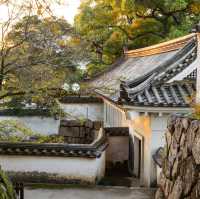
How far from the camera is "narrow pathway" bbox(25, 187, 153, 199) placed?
11562mm

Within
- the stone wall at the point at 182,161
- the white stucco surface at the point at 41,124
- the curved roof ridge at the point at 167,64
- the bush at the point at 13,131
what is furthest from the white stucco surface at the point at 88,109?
the stone wall at the point at 182,161

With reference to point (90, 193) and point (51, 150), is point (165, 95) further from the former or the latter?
point (51, 150)

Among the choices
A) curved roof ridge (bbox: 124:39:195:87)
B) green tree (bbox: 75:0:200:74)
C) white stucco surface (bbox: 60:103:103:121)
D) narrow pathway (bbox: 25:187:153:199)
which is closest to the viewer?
narrow pathway (bbox: 25:187:153:199)

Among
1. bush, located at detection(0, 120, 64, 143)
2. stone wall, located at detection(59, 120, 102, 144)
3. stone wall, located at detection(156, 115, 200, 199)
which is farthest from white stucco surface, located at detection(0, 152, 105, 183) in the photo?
stone wall, located at detection(59, 120, 102, 144)

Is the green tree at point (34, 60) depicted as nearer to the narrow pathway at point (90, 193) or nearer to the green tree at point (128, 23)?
the narrow pathway at point (90, 193)

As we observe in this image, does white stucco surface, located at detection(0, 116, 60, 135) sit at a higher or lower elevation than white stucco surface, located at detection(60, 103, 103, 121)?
lower

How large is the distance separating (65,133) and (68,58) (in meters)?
11.7

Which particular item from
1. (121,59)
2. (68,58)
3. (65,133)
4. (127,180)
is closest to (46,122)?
(65,133)

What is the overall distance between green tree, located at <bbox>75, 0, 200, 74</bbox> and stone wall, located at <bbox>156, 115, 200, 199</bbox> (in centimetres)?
1951

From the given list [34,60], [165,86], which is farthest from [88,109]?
[34,60]

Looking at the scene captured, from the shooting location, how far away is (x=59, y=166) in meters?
12.8

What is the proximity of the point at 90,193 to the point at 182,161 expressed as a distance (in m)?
5.64

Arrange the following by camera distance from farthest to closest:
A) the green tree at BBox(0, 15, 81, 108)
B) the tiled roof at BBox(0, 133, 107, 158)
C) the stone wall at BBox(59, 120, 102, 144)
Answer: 1. the stone wall at BBox(59, 120, 102, 144)
2. the tiled roof at BBox(0, 133, 107, 158)
3. the green tree at BBox(0, 15, 81, 108)

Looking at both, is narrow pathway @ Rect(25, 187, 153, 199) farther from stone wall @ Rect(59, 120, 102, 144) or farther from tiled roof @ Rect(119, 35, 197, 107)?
stone wall @ Rect(59, 120, 102, 144)
